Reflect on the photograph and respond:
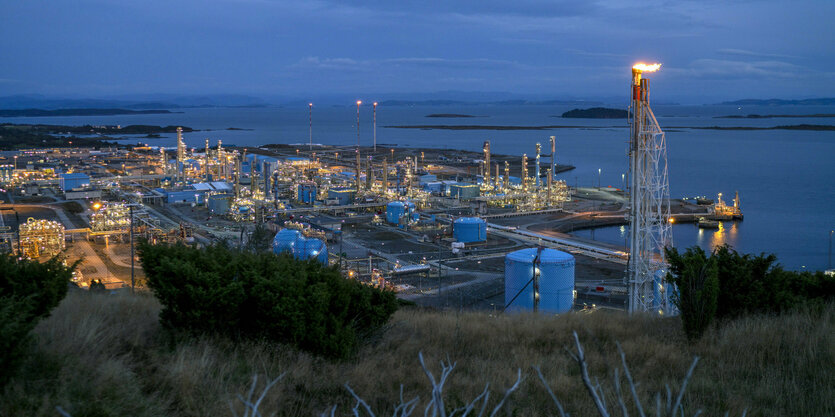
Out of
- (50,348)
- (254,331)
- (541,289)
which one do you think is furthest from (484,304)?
(50,348)

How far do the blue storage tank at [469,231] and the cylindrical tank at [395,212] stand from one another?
3.64m

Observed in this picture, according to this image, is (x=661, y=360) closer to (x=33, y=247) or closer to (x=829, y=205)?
(x=33, y=247)

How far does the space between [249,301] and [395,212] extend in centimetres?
2090

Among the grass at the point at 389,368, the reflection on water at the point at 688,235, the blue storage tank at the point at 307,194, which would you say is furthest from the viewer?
the blue storage tank at the point at 307,194

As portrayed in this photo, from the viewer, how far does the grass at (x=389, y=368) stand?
9.32ft

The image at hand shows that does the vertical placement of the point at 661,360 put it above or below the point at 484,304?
above

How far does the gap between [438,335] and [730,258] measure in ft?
9.67

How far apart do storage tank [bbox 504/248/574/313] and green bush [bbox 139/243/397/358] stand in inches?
321

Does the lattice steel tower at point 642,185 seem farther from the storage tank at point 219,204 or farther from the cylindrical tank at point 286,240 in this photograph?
the storage tank at point 219,204

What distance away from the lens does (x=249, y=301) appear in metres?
3.99

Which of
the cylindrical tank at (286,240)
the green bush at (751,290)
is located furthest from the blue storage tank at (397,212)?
the green bush at (751,290)

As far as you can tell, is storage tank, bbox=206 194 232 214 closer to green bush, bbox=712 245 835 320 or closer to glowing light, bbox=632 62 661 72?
glowing light, bbox=632 62 661 72

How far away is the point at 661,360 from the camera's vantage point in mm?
4152

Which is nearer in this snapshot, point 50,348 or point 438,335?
point 50,348
